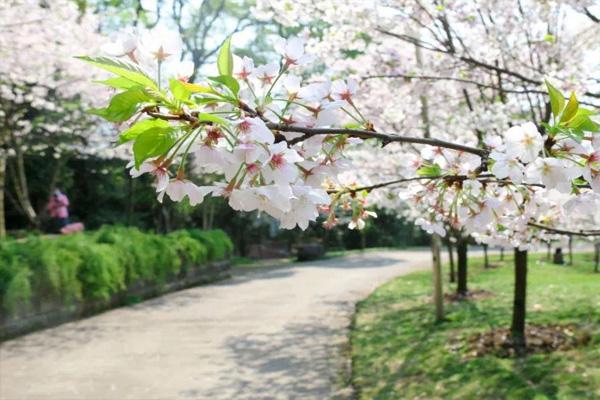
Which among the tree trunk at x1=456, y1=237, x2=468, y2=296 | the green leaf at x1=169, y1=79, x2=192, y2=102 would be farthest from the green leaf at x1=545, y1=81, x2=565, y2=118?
the tree trunk at x1=456, y1=237, x2=468, y2=296

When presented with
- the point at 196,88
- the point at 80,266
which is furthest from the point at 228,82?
the point at 80,266

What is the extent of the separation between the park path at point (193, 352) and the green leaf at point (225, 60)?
14.0ft

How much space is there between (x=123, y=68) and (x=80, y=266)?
8.35 m

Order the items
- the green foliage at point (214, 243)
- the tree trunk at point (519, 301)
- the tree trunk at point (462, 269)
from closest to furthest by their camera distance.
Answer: the tree trunk at point (519, 301)
the tree trunk at point (462, 269)
the green foliage at point (214, 243)

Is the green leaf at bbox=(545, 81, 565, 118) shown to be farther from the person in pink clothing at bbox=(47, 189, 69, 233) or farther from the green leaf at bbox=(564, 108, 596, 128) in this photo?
the person in pink clothing at bbox=(47, 189, 69, 233)

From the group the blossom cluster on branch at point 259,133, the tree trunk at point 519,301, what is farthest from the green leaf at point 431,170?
the tree trunk at point 519,301

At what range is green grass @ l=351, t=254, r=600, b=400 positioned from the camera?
4734 mm

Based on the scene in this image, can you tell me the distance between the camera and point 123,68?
3.44ft

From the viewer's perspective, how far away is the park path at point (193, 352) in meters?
5.23

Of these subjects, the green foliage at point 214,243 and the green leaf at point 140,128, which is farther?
the green foliage at point 214,243

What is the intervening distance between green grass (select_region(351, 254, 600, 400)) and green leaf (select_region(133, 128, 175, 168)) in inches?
165

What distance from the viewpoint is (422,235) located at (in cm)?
2992

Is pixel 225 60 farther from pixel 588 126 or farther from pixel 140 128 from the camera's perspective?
pixel 588 126

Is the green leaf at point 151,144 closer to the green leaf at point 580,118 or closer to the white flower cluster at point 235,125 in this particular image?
the white flower cluster at point 235,125
